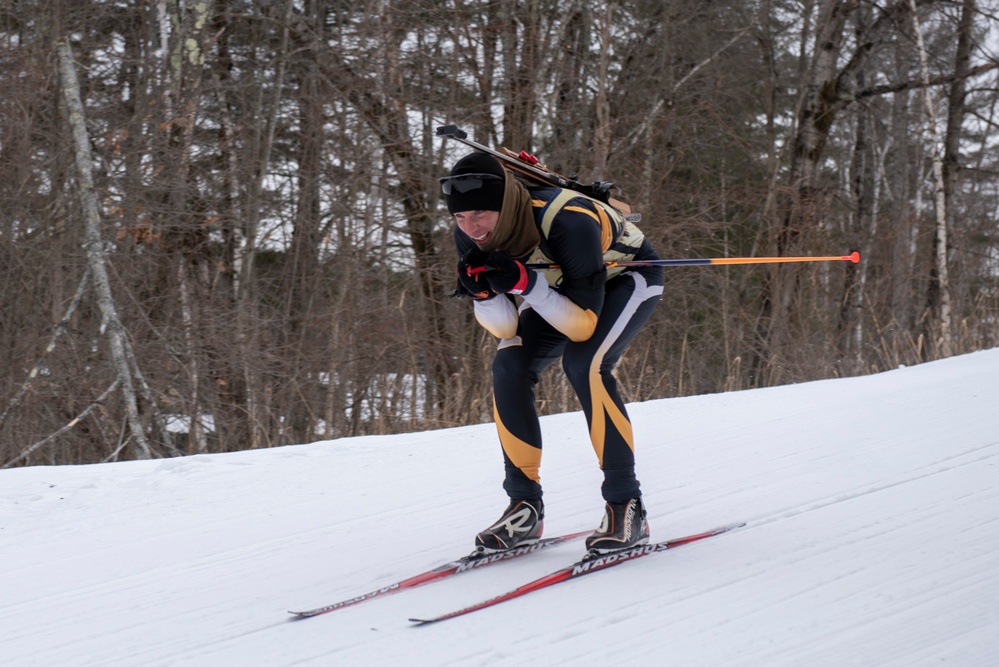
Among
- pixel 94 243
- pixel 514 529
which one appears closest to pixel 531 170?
pixel 514 529

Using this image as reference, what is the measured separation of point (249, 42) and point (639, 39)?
5.09m

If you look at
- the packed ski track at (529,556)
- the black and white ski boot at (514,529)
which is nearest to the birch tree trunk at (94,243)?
the packed ski track at (529,556)

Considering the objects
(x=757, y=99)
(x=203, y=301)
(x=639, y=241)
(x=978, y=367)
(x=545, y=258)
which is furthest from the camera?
(x=757, y=99)

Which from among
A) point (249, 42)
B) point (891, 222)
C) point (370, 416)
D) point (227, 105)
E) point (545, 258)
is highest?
point (249, 42)

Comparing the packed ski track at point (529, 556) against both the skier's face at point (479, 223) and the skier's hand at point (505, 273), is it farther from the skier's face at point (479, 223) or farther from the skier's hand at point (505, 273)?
the skier's face at point (479, 223)

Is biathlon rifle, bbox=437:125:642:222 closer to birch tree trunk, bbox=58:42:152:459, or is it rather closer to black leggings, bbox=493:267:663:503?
black leggings, bbox=493:267:663:503

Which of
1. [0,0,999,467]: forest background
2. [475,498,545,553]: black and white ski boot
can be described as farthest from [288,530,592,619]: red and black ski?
[0,0,999,467]: forest background

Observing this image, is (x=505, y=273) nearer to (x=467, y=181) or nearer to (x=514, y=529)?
(x=467, y=181)

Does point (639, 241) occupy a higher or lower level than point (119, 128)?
lower

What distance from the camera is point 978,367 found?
683cm

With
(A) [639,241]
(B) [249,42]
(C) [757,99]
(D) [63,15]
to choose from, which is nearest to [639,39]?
(C) [757,99]

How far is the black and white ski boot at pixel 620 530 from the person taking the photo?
3.25 m

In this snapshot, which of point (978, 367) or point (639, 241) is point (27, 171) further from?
point (978, 367)

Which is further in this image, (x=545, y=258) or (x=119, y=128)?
(x=119, y=128)
